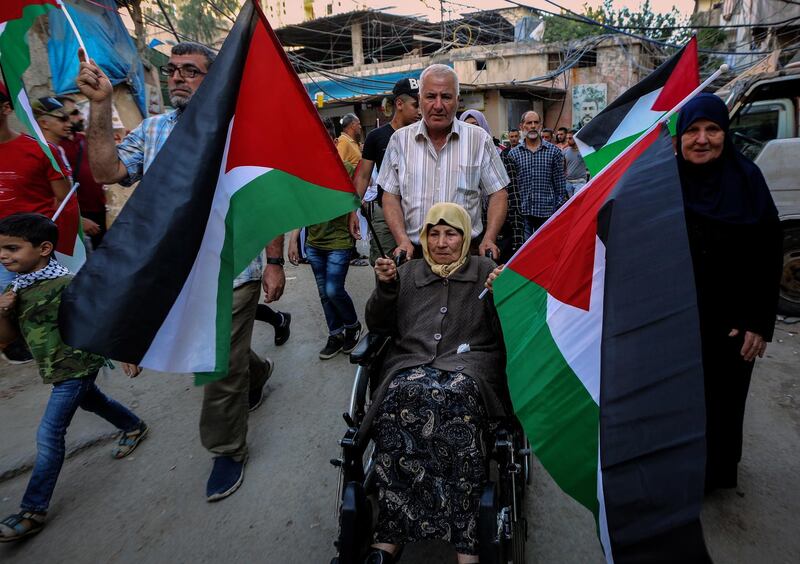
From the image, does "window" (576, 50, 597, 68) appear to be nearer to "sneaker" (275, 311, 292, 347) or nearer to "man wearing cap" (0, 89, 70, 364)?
"sneaker" (275, 311, 292, 347)

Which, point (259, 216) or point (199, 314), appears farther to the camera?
point (259, 216)

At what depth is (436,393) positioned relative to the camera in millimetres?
2146

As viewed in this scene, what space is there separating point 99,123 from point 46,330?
119 cm

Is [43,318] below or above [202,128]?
below

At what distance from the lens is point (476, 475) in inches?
79.0

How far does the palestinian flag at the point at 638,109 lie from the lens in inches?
107

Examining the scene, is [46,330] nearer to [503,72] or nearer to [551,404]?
[551,404]

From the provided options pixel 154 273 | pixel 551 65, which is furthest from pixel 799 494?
pixel 551 65

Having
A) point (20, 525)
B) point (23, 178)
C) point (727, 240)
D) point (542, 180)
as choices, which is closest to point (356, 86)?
point (542, 180)

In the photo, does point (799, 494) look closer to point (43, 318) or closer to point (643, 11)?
point (43, 318)

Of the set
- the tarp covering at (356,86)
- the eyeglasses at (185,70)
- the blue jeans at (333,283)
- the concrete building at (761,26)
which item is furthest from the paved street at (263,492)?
the tarp covering at (356,86)

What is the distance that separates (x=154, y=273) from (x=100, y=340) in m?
0.30

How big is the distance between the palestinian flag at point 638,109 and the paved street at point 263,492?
1984 mm

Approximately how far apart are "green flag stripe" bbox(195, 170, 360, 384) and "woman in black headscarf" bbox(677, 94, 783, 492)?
168 cm
